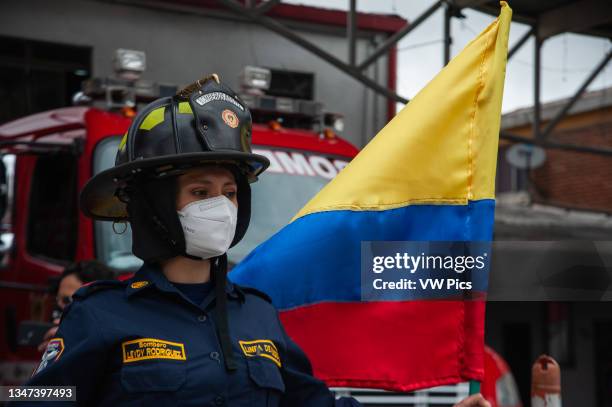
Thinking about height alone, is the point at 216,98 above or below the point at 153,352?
above

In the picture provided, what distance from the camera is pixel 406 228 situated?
314 cm

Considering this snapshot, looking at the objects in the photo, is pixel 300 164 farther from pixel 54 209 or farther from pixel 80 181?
pixel 54 209

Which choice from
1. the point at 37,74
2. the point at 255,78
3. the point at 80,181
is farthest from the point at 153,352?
the point at 37,74

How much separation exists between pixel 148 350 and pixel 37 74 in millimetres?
8561

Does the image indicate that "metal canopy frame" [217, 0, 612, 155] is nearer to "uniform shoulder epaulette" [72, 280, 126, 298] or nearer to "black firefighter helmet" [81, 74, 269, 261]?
"black firefighter helmet" [81, 74, 269, 261]

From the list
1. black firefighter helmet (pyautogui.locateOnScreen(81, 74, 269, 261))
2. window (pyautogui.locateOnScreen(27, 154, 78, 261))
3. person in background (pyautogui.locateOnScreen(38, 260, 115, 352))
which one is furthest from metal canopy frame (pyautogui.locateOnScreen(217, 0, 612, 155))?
black firefighter helmet (pyautogui.locateOnScreen(81, 74, 269, 261))

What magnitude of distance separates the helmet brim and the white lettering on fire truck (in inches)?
124

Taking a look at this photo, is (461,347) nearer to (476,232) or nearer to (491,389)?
(476,232)

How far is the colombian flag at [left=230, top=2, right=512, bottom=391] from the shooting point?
304cm

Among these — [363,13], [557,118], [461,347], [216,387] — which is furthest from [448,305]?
[557,118]

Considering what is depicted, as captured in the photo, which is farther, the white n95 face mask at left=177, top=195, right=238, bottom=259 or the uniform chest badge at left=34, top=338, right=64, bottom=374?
the white n95 face mask at left=177, top=195, right=238, bottom=259

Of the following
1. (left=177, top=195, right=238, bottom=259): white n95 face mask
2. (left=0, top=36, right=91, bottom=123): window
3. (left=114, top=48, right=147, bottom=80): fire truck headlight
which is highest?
(left=0, top=36, right=91, bottom=123): window

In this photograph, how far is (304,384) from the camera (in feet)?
8.91

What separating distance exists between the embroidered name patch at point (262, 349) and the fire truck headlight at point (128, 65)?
403 cm
